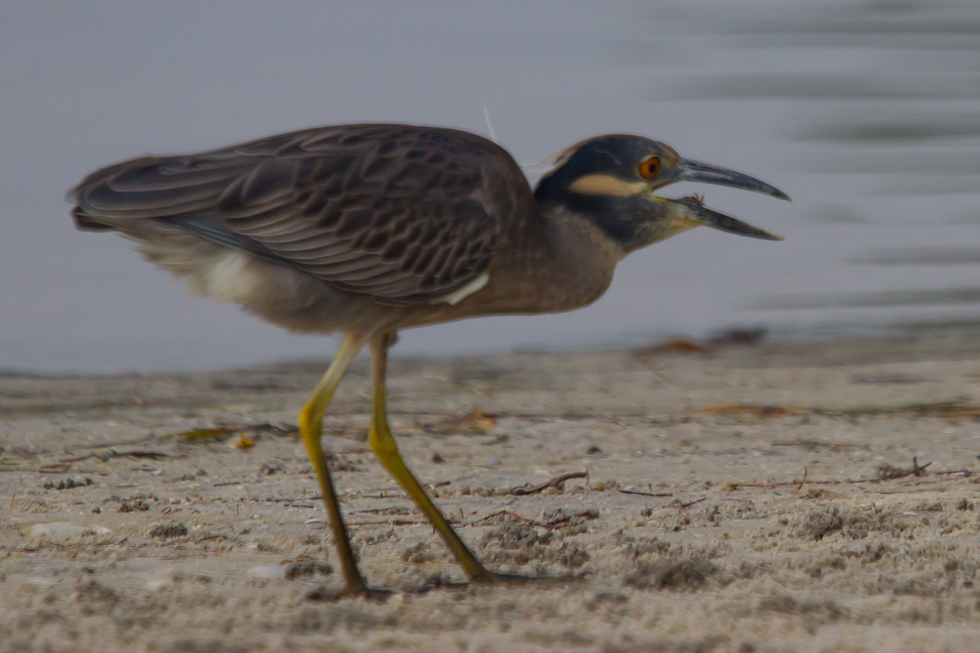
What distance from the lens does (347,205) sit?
3.96m

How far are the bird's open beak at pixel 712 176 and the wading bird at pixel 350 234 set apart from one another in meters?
0.38

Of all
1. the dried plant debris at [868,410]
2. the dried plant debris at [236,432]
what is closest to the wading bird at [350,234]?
the dried plant debris at [236,432]

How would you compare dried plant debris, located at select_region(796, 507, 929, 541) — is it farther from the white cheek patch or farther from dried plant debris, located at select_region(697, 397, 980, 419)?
dried plant debris, located at select_region(697, 397, 980, 419)

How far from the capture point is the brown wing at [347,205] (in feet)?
12.7

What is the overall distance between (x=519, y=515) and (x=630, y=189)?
1.29 meters

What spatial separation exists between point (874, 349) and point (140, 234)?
7.20 meters

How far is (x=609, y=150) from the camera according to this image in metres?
4.17

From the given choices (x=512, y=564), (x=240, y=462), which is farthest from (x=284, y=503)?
(x=512, y=564)

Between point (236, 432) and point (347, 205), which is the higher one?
point (347, 205)

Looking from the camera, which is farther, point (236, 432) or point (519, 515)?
point (236, 432)

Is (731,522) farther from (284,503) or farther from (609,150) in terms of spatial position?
(284,503)

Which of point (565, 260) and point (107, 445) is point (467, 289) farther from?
point (107, 445)

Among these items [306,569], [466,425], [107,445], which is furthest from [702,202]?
[107,445]

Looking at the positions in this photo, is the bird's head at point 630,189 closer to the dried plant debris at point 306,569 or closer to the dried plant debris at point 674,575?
the dried plant debris at point 674,575
